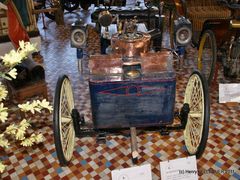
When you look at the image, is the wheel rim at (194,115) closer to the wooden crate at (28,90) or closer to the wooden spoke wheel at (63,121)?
the wooden spoke wheel at (63,121)

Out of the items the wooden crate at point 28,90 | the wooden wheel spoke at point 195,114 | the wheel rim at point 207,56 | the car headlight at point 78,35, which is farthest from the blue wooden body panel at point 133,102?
the car headlight at point 78,35

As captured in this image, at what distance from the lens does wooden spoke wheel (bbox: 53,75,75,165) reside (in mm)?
2176

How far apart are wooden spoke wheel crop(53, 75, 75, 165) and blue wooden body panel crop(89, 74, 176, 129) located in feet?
0.88

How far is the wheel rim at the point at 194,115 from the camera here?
2.52 m

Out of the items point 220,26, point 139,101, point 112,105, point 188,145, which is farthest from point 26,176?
point 220,26

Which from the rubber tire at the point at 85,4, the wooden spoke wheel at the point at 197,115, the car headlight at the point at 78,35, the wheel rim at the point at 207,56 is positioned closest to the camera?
the wooden spoke wheel at the point at 197,115

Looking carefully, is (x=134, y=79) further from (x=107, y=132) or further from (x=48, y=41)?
(x=48, y=41)

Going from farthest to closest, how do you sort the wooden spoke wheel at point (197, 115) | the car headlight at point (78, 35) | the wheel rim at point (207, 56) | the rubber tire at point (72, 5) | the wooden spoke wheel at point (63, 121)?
the rubber tire at point (72, 5)
the car headlight at point (78, 35)
the wheel rim at point (207, 56)
the wooden spoke wheel at point (197, 115)
the wooden spoke wheel at point (63, 121)

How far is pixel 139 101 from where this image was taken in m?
2.46

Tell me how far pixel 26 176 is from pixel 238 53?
3.16 meters

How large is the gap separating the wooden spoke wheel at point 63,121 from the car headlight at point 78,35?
4.24 ft

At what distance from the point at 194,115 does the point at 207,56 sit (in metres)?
2.85

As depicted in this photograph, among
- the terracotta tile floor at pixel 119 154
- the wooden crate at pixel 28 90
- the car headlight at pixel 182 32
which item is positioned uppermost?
the car headlight at pixel 182 32

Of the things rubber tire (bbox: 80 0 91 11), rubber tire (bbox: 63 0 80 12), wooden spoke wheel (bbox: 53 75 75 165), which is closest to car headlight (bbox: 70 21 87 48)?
wooden spoke wheel (bbox: 53 75 75 165)
